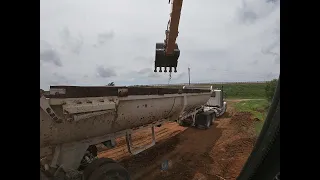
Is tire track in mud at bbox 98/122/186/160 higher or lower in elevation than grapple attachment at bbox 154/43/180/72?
lower

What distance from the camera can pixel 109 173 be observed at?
12.4 feet

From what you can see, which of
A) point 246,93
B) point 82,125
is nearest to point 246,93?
point 246,93

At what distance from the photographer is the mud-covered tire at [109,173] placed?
3670 mm

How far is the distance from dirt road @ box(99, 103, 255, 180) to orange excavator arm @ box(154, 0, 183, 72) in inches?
143

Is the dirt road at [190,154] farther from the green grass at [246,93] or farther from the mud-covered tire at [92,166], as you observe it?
the green grass at [246,93]

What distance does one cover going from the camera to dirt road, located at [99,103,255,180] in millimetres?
6031

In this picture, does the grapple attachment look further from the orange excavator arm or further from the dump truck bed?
the dump truck bed

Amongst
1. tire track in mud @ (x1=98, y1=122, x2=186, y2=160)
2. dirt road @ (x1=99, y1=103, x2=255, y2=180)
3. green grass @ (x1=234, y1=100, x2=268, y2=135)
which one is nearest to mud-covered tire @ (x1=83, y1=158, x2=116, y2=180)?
dirt road @ (x1=99, y1=103, x2=255, y2=180)

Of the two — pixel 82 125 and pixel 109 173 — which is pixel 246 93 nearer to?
pixel 109 173

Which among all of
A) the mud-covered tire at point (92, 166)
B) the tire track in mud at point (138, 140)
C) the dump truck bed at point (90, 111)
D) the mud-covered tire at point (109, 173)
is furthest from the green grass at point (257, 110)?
the mud-covered tire at point (92, 166)
